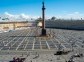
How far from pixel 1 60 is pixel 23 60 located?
365cm

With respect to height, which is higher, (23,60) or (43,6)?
(43,6)

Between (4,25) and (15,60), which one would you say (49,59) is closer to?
(15,60)

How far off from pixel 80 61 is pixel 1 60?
42.5ft

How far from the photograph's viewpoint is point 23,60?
3188 centimetres

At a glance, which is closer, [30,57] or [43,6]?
[30,57]

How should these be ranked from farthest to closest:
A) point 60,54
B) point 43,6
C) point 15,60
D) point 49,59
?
point 43,6
point 60,54
point 49,59
point 15,60

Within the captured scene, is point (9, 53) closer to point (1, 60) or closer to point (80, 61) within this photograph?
point (1, 60)

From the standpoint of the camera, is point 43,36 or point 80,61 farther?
point 43,36

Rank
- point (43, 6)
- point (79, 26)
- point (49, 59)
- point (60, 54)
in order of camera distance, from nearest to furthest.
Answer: point (49, 59), point (60, 54), point (43, 6), point (79, 26)

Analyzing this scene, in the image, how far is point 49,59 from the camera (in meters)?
33.1

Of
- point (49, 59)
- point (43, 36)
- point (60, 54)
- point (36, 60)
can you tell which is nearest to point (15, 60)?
point (36, 60)

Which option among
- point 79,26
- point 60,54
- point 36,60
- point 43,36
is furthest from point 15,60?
point 79,26

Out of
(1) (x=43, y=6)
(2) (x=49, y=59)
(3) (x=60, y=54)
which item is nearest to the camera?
(2) (x=49, y=59)

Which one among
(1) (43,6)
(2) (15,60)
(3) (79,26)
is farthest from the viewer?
(3) (79,26)
